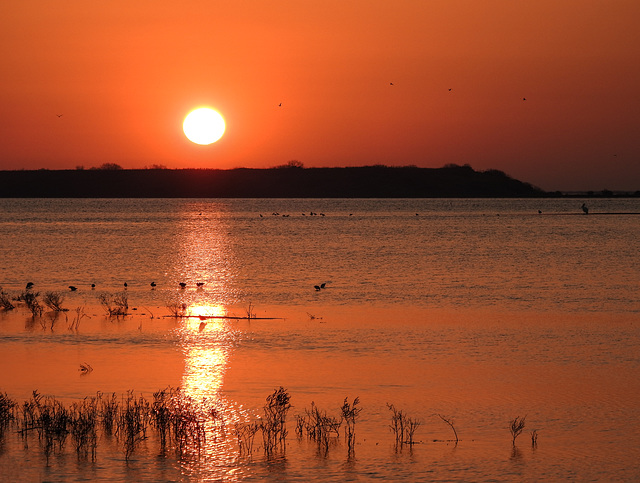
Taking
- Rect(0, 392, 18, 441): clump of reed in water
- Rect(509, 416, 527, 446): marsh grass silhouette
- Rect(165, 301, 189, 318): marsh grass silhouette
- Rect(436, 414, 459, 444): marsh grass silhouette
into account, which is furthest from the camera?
Rect(165, 301, 189, 318): marsh grass silhouette

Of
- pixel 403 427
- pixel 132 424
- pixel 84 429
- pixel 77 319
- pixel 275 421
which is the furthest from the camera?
pixel 77 319

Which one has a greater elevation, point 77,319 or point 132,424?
point 77,319

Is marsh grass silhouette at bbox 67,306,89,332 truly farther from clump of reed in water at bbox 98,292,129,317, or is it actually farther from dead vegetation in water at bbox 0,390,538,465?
dead vegetation in water at bbox 0,390,538,465

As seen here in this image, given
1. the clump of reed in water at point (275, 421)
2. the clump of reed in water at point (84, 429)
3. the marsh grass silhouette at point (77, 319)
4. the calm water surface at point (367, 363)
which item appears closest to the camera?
the calm water surface at point (367, 363)

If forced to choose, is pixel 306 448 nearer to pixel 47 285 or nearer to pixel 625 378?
pixel 625 378

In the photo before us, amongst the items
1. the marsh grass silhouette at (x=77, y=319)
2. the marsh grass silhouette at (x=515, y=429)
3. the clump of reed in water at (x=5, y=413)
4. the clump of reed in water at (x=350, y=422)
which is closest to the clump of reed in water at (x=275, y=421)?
the clump of reed in water at (x=350, y=422)

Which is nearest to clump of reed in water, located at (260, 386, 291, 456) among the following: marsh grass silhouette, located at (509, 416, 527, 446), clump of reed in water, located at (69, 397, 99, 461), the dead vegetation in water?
the dead vegetation in water

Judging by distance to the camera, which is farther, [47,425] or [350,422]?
[350,422]

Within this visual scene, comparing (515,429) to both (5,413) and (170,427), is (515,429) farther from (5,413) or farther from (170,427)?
(5,413)

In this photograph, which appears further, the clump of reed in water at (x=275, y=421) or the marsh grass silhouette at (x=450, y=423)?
the marsh grass silhouette at (x=450, y=423)

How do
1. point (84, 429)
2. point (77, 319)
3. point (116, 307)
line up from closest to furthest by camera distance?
point (84, 429) → point (77, 319) → point (116, 307)

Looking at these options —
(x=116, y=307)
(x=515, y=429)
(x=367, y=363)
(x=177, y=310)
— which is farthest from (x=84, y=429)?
(x=116, y=307)

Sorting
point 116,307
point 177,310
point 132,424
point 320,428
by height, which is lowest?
point 320,428

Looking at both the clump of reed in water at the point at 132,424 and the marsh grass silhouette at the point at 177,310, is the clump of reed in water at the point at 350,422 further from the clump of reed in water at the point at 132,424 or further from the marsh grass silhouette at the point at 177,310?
the marsh grass silhouette at the point at 177,310
